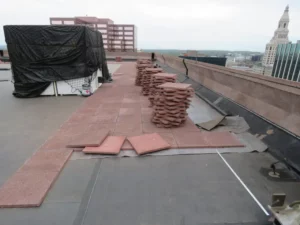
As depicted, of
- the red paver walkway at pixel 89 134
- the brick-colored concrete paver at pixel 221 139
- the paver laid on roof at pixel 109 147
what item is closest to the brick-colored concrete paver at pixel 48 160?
the red paver walkway at pixel 89 134

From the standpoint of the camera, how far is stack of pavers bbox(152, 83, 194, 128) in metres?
5.03

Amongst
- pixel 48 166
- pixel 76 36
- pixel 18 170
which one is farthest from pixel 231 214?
pixel 76 36

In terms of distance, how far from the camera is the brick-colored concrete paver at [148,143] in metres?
3.93

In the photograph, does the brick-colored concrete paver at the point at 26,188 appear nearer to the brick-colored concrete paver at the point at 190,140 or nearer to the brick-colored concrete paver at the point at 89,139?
the brick-colored concrete paver at the point at 89,139

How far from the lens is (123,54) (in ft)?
112

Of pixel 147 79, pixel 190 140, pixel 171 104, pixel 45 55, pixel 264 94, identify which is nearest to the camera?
pixel 190 140

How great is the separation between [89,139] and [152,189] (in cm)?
210

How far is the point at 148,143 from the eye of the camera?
4.18 m

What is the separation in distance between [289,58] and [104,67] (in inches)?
376

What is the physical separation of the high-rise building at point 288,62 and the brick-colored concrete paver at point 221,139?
2.85 m

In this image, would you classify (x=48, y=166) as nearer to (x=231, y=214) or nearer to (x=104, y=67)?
(x=231, y=214)

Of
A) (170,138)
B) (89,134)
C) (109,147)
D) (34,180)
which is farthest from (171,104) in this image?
(34,180)

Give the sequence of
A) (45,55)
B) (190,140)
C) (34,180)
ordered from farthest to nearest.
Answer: (45,55) → (190,140) → (34,180)

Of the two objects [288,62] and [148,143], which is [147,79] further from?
[288,62]
